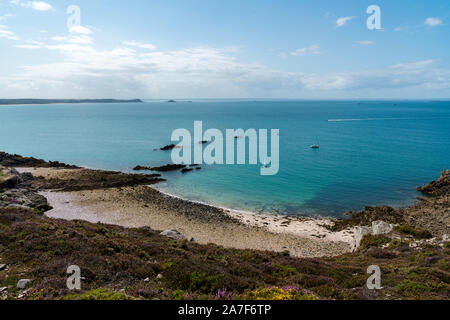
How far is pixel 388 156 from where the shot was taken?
60.6 m

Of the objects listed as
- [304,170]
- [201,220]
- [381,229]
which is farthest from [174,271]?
[304,170]

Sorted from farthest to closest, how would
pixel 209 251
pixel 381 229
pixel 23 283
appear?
pixel 381 229 < pixel 209 251 < pixel 23 283

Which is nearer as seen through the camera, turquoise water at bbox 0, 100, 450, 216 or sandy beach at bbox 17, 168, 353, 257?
sandy beach at bbox 17, 168, 353, 257

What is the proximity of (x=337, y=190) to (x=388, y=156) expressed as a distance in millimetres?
30009

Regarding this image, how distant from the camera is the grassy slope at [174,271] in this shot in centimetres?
973

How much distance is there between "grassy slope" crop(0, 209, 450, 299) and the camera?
383 inches

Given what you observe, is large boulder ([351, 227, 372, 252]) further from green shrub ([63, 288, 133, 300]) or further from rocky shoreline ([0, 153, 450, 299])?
green shrub ([63, 288, 133, 300])

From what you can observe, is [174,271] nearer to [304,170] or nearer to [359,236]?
[359,236]

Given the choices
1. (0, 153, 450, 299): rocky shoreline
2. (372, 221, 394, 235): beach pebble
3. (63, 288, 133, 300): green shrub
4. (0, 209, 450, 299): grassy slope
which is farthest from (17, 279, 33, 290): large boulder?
(372, 221, 394, 235): beach pebble

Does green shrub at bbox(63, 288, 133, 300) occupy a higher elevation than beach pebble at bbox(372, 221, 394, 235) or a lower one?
higher

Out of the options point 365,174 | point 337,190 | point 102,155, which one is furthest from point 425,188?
point 102,155

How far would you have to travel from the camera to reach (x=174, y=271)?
450 inches

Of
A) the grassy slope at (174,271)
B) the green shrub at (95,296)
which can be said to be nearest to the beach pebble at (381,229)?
the grassy slope at (174,271)
